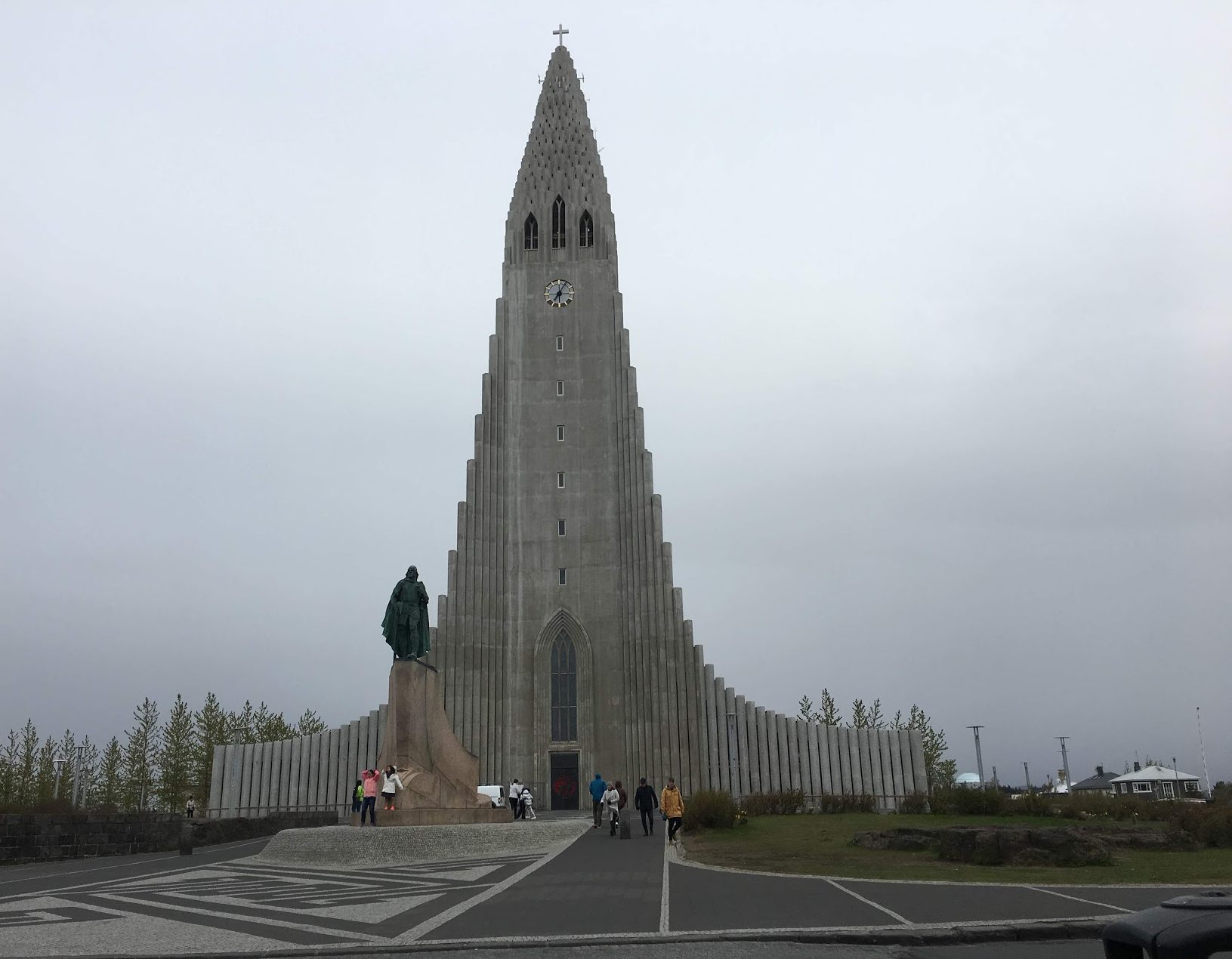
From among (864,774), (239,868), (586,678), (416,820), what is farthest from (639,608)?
(239,868)

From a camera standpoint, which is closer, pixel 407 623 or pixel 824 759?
A: pixel 407 623

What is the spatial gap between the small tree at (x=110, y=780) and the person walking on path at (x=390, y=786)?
1815 inches

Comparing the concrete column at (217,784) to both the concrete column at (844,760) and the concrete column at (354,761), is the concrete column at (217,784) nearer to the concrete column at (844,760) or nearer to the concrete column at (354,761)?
the concrete column at (354,761)

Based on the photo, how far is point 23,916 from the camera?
1084cm

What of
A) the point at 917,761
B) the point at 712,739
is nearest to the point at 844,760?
the point at 917,761

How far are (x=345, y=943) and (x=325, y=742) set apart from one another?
127 feet

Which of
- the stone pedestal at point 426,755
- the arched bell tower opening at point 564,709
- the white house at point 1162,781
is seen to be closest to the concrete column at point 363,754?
the arched bell tower opening at point 564,709

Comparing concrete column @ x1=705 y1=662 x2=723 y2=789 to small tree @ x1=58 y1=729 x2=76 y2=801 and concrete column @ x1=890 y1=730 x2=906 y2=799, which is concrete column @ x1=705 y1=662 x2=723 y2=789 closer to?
concrete column @ x1=890 y1=730 x2=906 y2=799

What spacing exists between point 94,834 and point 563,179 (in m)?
39.6

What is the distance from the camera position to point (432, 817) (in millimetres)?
21469

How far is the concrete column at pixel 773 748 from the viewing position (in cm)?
4297

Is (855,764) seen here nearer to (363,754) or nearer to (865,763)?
(865,763)

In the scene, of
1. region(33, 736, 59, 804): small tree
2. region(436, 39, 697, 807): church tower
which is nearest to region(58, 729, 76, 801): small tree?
region(33, 736, 59, 804): small tree

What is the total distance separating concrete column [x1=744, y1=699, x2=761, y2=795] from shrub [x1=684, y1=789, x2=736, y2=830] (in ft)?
57.9
